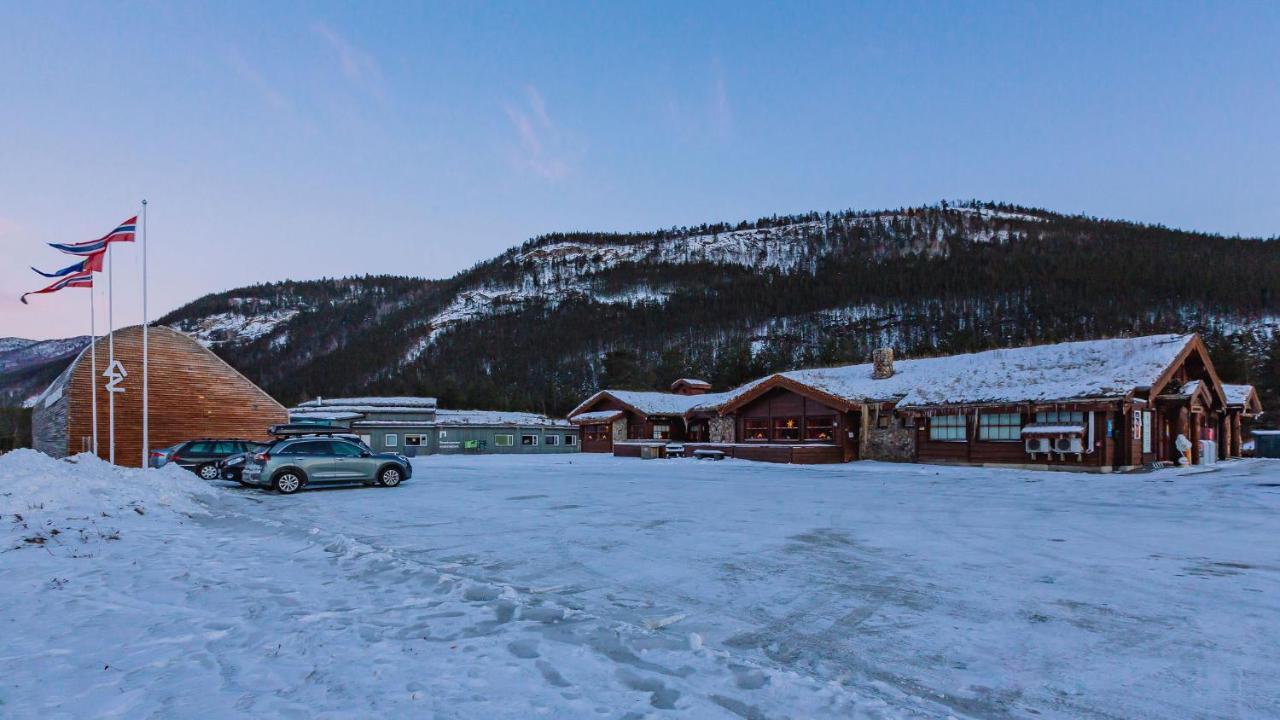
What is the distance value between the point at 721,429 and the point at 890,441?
1122 centimetres

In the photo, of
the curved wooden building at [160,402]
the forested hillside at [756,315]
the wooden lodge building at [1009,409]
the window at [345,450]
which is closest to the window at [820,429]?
the wooden lodge building at [1009,409]

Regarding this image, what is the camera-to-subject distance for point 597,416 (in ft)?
169

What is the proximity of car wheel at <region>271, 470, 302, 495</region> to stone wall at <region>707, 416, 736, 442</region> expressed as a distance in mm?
26938

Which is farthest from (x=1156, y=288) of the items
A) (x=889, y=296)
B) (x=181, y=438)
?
(x=181, y=438)

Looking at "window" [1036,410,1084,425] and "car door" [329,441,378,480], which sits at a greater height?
"window" [1036,410,1084,425]

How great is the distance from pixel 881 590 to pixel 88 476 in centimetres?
1560

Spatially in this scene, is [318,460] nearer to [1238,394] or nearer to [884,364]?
[884,364]

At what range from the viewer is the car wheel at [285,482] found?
18.1 meters

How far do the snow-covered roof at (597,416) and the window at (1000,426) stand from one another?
2560cm

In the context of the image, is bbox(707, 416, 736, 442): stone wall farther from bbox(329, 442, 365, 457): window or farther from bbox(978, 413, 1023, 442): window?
bbox(329, 442, 365, 457): window

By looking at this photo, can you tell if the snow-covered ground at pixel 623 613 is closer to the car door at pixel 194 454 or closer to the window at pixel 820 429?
the car door at pixel 194 454

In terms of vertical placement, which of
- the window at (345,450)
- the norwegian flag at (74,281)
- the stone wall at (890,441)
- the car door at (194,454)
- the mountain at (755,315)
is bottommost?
the stone wall at (890,441)

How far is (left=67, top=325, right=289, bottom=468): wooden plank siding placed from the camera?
31984mm

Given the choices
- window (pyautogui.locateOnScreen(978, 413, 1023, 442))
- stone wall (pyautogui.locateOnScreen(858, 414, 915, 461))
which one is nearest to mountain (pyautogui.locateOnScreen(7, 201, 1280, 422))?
stone wall (pyautogui.locateOnScreen(858, 414, 915, 461))
